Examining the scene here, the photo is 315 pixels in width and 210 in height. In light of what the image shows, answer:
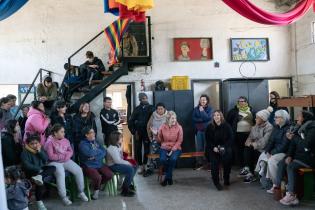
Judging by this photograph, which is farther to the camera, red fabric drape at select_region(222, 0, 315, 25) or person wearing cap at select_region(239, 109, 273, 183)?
person wearing cap at select_region(239, 109, 273, 183)

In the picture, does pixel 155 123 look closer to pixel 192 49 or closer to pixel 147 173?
pixel 147 173

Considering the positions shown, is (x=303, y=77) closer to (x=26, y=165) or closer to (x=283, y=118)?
(x=283, y=118)

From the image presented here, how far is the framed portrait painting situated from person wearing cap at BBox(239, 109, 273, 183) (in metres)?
2.74

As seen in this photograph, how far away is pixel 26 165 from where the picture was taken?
4.61 m

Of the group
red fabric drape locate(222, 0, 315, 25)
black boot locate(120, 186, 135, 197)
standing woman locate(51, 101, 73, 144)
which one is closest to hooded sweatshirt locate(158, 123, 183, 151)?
black boot locate(120, 186, 135, 197)

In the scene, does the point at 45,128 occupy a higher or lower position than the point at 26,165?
higher

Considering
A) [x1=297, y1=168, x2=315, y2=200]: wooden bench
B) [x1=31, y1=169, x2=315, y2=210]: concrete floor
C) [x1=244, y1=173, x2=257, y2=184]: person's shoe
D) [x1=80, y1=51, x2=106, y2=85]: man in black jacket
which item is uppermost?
[x1=80, y1=51, x2=106, y2=85]: man in black jacket

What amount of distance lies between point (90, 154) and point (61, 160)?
0.43 metres

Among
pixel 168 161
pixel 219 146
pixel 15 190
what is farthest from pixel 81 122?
pixel 219 146

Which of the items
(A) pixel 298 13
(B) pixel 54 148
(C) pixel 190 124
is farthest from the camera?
(C) pixel 190 124

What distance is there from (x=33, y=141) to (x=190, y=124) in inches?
145

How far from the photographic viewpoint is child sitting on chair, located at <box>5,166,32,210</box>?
12.9 feet

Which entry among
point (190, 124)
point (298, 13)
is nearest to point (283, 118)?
point (298, 13)

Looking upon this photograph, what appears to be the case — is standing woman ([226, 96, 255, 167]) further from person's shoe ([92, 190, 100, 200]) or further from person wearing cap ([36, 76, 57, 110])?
person wearing cap ([36, 76, 57, 110])
